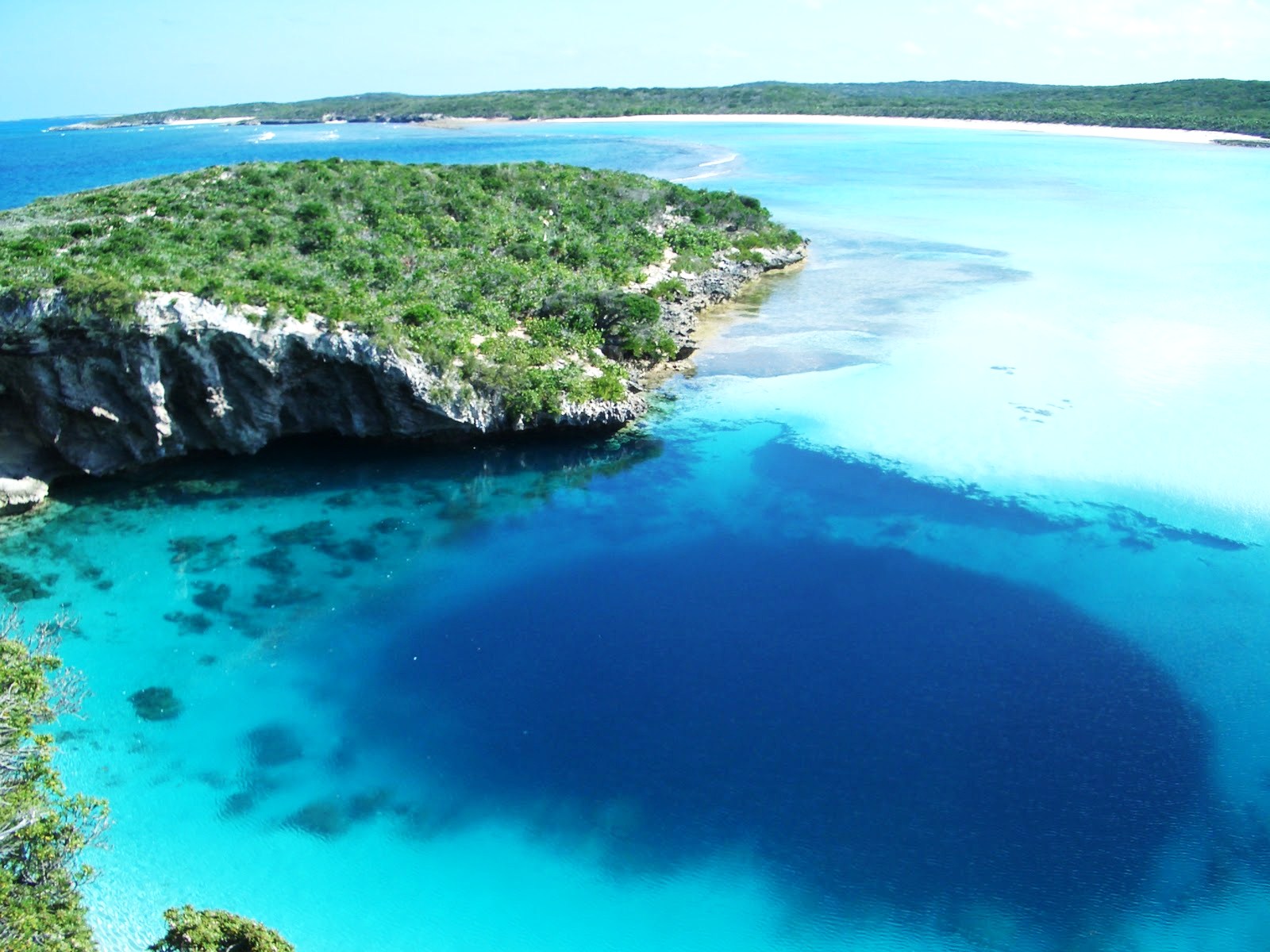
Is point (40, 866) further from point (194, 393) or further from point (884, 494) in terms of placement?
point (884, 494)

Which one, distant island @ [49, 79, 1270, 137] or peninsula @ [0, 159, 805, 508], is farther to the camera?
distant island @ [49, 79, 1270, 137]

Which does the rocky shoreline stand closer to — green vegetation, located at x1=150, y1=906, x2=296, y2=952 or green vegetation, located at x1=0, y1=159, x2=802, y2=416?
green vegetation, located at x1=0, y1=159, x2=802, y2=416

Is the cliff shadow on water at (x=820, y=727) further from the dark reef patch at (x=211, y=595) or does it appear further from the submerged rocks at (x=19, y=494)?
the submerged rocks at (x=19, y=494)

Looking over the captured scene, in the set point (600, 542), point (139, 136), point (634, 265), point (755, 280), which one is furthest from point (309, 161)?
point (139, 136)

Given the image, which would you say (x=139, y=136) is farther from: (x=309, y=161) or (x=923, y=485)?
(x=923, y=485)

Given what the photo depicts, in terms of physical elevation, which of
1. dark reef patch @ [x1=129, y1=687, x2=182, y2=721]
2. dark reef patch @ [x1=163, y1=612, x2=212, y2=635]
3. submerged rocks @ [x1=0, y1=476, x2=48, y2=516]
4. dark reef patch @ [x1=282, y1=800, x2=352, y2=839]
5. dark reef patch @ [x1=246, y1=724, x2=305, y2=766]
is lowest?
dark reef patch @ [x1=282, y1=800, x2=352, y2=839]

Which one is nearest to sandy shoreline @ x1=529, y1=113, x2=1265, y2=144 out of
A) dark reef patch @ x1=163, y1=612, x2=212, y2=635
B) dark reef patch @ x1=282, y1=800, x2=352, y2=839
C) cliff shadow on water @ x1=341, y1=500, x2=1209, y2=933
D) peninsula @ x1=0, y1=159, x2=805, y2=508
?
peninsula @ x1=0, y1=159, x2=805, y2=508

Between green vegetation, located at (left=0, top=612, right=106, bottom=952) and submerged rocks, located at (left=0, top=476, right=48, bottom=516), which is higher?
green vegetation, located at (left=0, top=612, right=106, bottom=952)
